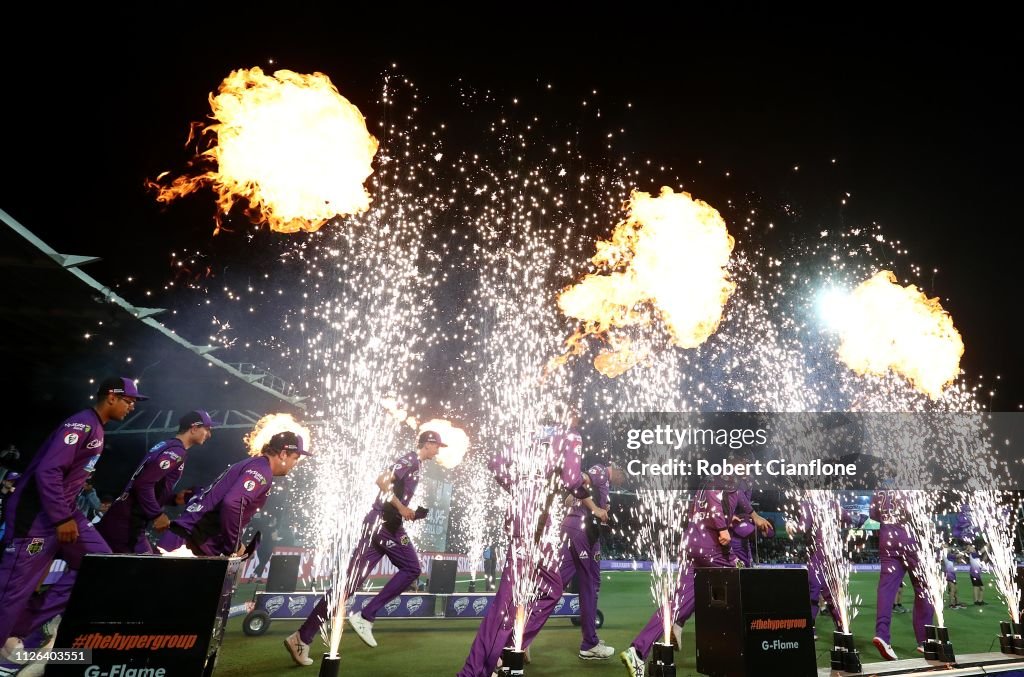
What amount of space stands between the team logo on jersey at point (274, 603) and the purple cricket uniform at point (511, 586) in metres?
3.68

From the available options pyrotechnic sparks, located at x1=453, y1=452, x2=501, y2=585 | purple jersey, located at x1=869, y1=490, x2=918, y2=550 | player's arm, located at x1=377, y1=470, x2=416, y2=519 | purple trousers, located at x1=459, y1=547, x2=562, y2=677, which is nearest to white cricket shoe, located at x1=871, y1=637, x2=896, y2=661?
purple jersey, located at x1=869, y1=490, x2=918, y2=550

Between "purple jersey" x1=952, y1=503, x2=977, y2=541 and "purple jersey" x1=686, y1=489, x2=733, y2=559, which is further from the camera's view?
"purple jersey" x1=952, y1=503, x2=977, y2=541

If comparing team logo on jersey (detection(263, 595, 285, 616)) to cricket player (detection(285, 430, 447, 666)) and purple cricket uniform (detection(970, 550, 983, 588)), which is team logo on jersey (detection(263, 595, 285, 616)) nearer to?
cricket player (detection(285, 430, 447, 666))

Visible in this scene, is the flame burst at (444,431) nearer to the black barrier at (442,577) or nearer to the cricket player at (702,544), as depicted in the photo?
the black barrier at (442,577)

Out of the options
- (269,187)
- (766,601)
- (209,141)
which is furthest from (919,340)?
(209,141)

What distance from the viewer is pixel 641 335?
574 inches

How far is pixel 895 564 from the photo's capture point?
7.71 metres

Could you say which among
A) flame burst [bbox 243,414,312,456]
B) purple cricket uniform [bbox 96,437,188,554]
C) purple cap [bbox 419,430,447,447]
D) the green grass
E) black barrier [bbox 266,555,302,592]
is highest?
flame burst [bbox 243,414,312,456]

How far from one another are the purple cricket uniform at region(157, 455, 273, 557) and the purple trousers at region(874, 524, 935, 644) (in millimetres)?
7734

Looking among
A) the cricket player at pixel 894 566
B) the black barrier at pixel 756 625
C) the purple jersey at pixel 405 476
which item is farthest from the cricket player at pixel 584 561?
the cricket player at pixel 894 566

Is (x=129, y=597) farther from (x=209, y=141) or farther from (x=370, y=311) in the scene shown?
(x=370, y=311)

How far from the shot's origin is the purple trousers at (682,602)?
5.61 m

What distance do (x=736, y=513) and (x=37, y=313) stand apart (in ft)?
47.7

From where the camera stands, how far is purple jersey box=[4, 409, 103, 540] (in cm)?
453
